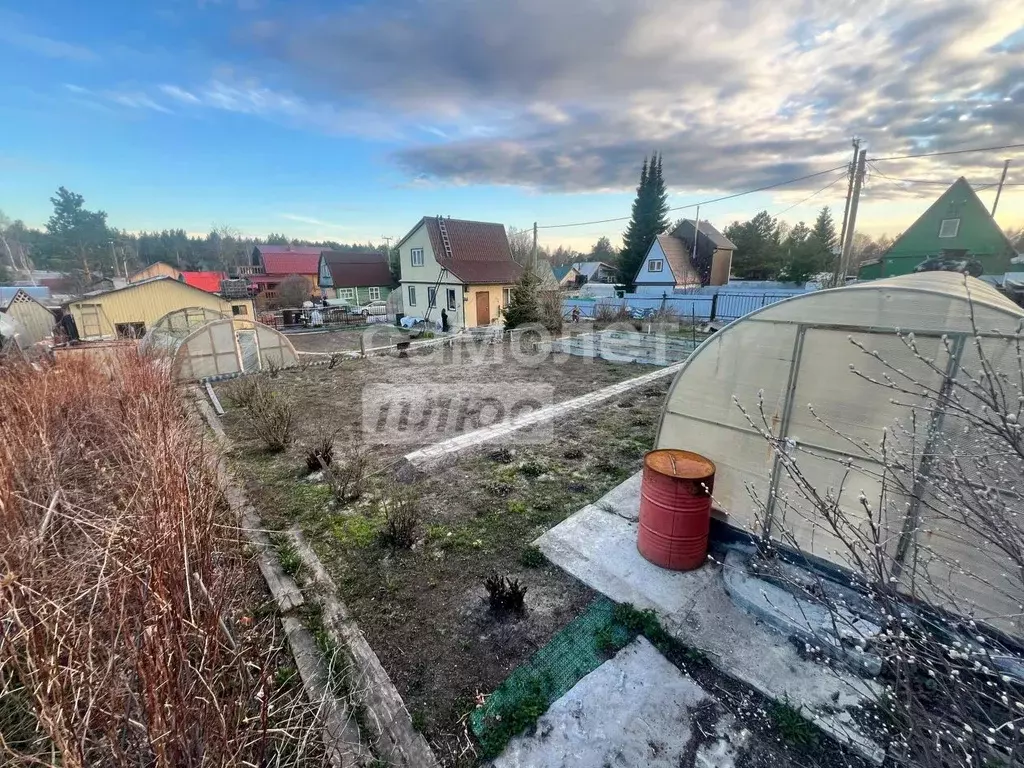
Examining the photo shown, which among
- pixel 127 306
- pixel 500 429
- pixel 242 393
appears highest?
pixel 127 306

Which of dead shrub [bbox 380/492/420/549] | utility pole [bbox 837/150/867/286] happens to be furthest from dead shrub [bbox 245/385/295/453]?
utility pole [bbox 837/150/867/286]

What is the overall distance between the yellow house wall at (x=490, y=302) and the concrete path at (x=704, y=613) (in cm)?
1835

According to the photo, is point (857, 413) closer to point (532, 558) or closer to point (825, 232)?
point (532, 558)

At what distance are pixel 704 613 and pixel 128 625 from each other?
4.13m

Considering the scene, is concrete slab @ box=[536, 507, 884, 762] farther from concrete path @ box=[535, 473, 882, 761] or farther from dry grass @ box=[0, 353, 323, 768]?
dry grass @ box=[0, 353, 323, 768]

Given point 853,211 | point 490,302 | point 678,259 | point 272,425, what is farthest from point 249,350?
point 678,259

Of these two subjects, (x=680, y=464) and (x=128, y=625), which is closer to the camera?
(x=128, y=625)

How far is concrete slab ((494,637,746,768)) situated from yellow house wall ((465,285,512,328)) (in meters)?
20.1

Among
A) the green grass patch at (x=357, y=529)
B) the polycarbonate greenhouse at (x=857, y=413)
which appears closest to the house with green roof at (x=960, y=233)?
the polycarbonate greenhouse at (x=857, y=413)

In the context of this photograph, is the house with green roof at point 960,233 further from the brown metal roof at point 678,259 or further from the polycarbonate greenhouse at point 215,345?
the polycarbonate greenhouse at point 215,345

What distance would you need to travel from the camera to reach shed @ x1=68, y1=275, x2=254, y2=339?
64.5 feet

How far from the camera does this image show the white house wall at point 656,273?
1170 inches

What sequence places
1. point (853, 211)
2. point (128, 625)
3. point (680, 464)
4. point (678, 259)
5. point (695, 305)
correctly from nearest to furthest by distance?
1. point (128, 625)
2. point (680, 464)
3. point (853, 211)
4. point (695, 305)
5. point (678, 259)

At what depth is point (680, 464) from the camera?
4.23 metres
